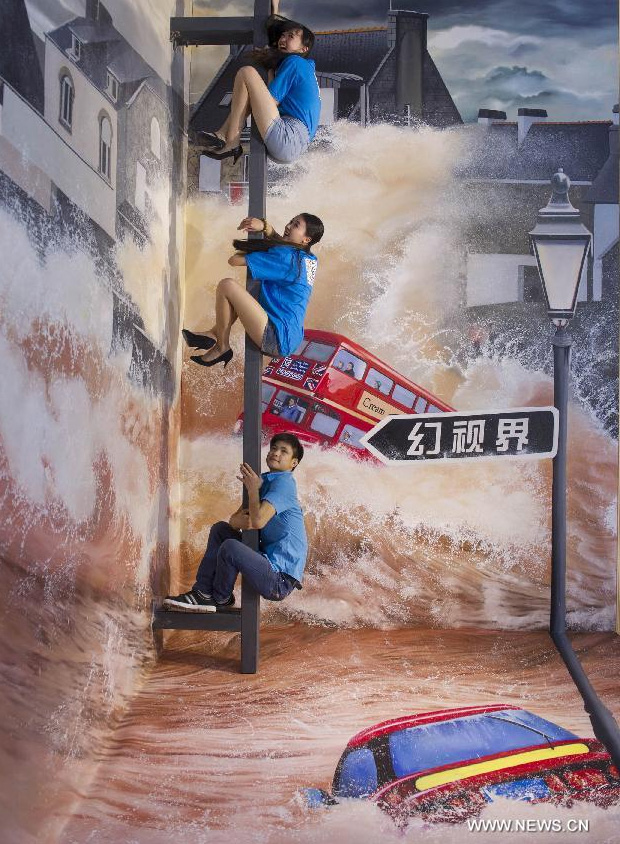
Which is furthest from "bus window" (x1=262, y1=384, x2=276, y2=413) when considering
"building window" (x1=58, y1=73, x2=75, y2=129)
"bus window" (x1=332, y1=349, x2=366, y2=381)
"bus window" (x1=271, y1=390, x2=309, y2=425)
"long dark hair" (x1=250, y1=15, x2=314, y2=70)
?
"building window" (x1=58, y1=73, x2=75, y2=129)

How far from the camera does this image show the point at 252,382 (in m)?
3.05

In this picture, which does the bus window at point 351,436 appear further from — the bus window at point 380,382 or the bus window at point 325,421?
the bus window at point 380,382

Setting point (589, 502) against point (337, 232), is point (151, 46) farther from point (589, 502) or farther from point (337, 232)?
point (589, 502)

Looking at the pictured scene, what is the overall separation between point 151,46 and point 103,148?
32.7 inches

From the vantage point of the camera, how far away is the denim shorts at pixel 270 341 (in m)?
2.99

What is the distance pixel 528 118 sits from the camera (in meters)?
3.74

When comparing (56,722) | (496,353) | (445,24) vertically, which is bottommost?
(56,722)

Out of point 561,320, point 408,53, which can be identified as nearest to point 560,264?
point 561,320

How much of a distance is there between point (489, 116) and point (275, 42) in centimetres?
117

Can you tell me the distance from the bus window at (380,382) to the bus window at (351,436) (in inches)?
7.9

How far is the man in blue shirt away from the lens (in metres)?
2.97

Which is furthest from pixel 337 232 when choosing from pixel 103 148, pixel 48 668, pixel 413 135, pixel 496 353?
pixel 48 668

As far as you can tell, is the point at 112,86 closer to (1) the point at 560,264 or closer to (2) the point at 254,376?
(2) the point at 254,376

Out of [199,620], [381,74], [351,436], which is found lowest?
[199,620]
